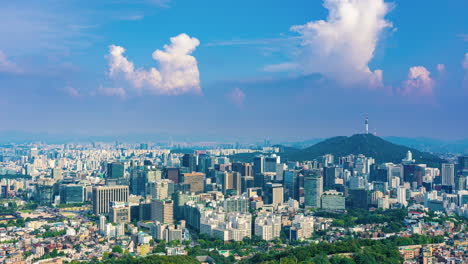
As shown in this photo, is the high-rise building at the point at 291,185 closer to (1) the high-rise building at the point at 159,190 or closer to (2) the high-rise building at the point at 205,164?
(1) the high-rise building at the point at 159,190

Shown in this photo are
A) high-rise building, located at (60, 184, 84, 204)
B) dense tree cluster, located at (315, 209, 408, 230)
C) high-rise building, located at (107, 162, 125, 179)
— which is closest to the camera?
dense tree cluster, located at (315, 209, 408, 230)

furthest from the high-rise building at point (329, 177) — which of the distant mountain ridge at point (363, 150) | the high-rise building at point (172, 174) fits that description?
the distant mountain ridge at point (363, 150)

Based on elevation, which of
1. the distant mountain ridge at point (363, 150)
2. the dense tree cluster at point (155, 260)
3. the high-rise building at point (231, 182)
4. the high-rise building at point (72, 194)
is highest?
the distant mountain ridge at point (363, 150)

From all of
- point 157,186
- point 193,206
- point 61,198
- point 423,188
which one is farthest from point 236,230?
point 423,188

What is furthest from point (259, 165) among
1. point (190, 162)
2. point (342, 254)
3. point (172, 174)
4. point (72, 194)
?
point (342, 254)

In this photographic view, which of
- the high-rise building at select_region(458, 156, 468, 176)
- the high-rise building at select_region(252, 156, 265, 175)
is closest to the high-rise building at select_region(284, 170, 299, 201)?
the high-rise building at select_region(252, 156, 265, 175)

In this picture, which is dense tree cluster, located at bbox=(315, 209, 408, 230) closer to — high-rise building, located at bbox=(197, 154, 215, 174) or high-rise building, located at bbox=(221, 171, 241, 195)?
high-rise building, located at bbox=(221, 171, 241, 195)

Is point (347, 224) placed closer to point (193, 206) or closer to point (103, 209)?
point (193, 206)
